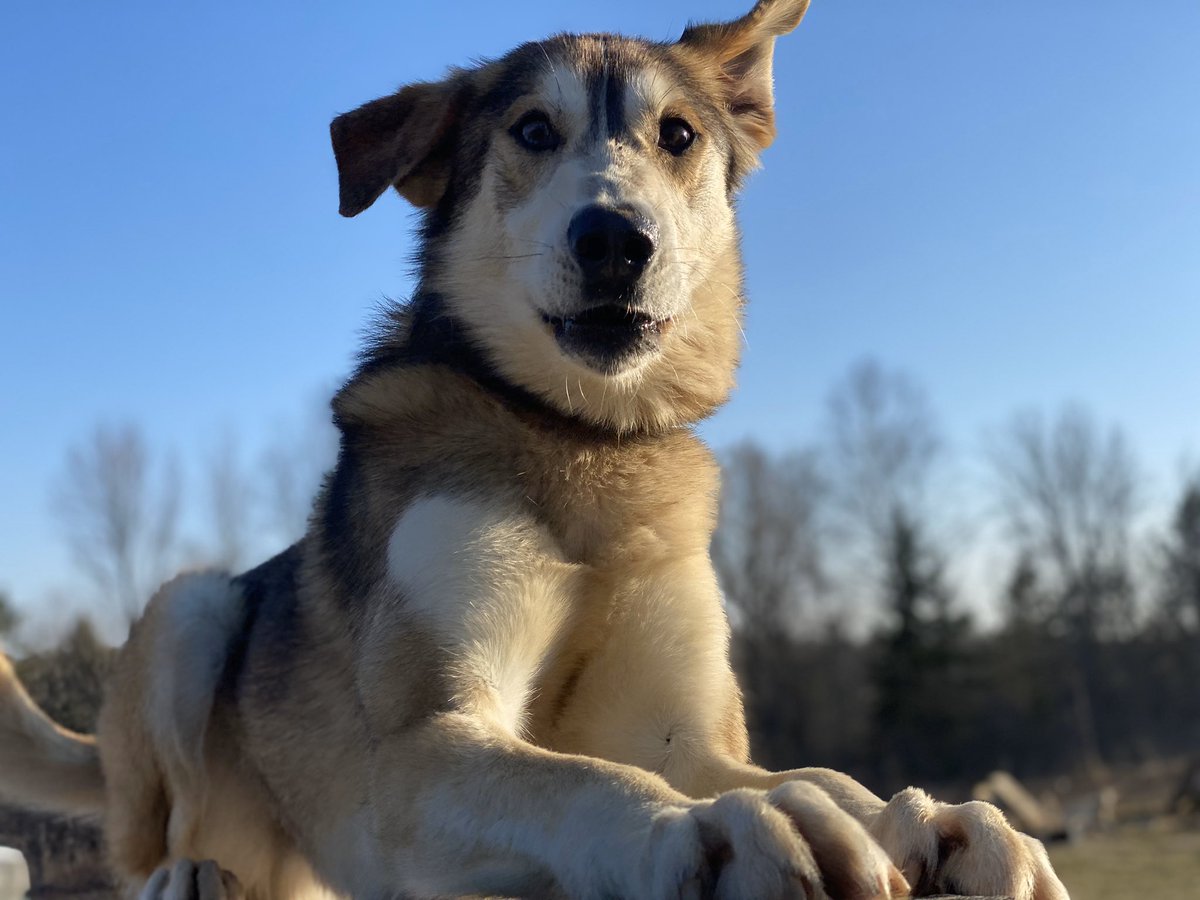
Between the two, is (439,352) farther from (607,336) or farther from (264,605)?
(264,605)

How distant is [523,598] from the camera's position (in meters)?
3.10

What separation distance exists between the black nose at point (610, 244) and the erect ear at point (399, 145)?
898 millimetres

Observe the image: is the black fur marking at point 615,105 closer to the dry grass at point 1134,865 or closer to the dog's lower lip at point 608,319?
the dog's lower lip at point 608,319

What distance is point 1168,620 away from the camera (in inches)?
1591

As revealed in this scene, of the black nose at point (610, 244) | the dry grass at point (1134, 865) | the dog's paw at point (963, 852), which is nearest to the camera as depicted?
the dog's paw at point (963, 852)

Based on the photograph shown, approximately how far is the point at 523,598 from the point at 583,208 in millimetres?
1140

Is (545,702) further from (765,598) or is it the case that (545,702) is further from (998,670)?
(765,598)

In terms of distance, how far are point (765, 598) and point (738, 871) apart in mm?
42852

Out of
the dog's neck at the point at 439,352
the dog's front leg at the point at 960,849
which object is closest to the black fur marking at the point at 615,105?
the dog's neck at the point at 439,352

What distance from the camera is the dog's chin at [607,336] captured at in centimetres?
338

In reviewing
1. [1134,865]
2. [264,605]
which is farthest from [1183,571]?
[264,605]

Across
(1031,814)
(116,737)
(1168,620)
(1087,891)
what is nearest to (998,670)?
(1168,620)

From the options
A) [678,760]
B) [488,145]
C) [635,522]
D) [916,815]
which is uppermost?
[488,145]

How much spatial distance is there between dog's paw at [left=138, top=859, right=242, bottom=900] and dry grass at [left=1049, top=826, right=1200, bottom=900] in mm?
11888
